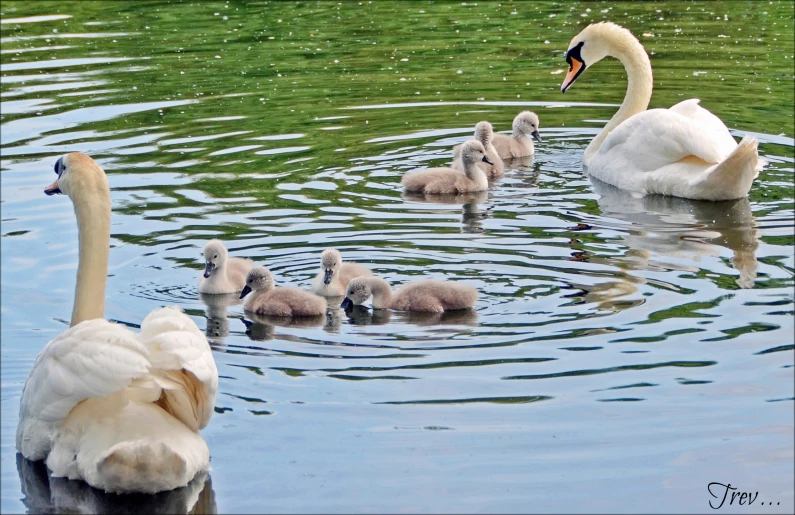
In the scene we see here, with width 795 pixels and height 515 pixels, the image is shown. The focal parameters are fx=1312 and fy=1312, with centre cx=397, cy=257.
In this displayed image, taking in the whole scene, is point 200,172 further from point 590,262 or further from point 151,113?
point 590,262

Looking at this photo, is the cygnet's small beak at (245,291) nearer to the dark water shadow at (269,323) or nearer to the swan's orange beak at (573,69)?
the dark water shadow at (269,323)

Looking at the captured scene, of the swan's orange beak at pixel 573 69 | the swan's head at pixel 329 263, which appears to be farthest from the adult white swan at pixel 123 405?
the swan's orange beak at pixel 573 69

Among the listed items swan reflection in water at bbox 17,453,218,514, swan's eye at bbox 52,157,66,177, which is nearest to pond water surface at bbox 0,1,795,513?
swan reflection in water at bbox 17,453,218,514

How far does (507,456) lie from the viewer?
6.09 metres

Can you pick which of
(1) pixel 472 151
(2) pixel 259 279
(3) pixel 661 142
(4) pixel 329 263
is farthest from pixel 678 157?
(2) pixel 259 279

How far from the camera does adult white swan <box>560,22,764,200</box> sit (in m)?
11.1

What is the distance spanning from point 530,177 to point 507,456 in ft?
22.3

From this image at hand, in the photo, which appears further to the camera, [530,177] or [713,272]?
[530,177]

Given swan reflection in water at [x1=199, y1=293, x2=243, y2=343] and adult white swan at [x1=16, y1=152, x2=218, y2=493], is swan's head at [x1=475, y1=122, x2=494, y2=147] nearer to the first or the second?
swan reflection in water at [x1=199, y1=293, x2=243, y2=343]

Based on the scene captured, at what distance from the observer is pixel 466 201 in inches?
460

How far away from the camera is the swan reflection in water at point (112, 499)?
19.0ft

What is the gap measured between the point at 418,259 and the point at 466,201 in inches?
90.3

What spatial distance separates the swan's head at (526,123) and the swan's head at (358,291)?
5.39 metres

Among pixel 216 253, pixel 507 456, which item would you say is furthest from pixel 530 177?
pixel 507 456
